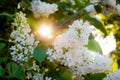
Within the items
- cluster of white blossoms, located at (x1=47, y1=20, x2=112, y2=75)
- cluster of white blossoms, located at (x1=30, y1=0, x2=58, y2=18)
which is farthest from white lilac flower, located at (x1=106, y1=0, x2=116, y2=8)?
cluster of white blossoms, located at (x1=47, y1=20, x2=112, y2=75)

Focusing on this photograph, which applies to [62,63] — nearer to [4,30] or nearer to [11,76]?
[11,76]

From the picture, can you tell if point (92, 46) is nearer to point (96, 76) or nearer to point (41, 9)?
point (96, 76)

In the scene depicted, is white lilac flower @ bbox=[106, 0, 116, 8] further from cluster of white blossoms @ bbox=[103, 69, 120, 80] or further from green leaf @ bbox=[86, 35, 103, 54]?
cluster of white blossoms @ bbox=[103, 69, 120, 80]

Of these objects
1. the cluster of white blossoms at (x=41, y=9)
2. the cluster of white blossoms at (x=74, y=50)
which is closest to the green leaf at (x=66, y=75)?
the cluster of white blossoms at (x=74, y=50)

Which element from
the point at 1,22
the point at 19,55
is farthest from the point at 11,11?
the point at 19,55

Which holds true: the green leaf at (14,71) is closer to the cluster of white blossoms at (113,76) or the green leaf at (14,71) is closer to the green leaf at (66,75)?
the green leaf at (66,75)
